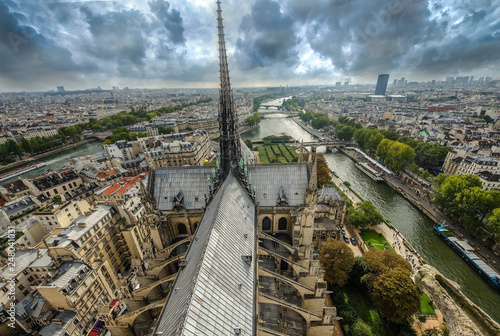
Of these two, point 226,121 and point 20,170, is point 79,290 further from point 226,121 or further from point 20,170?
point 20,170

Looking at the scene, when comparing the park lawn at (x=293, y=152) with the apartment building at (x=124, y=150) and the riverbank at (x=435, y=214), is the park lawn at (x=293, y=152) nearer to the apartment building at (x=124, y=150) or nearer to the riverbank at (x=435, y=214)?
the riverbank at (x=435, y=214)

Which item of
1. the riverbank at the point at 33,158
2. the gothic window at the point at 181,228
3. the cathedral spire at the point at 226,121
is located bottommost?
the riverbank at the point at 33,158

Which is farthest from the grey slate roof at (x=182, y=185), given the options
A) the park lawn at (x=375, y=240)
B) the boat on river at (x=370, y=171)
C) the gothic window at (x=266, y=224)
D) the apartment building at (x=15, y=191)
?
the boat on river at (x=370, y=171)

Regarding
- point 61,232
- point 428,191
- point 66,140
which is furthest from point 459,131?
point 66,140

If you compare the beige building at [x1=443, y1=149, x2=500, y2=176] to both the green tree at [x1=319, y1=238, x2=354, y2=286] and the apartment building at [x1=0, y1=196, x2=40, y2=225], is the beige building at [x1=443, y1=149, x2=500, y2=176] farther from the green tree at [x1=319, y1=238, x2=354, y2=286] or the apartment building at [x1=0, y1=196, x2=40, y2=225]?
the apartment building at [x1=0, y1=196, x2=40, y2=225]

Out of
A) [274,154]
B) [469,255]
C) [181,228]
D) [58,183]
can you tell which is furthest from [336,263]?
[58,183]

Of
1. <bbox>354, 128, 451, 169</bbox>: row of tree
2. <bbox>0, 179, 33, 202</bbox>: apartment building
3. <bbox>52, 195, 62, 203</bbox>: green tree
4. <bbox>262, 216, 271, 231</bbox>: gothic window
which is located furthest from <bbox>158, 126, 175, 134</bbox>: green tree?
<bbox>262, 216, 271, 231</bbox>: gothic window

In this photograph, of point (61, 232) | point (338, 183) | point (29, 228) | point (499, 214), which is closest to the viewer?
point (61, 232)

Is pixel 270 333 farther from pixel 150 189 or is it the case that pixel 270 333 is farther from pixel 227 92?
pixel 227 92
